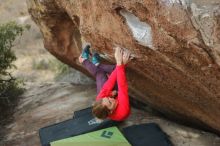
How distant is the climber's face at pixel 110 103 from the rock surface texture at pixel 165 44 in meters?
0.65

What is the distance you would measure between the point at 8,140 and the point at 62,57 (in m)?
2.51

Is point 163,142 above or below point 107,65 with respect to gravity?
below

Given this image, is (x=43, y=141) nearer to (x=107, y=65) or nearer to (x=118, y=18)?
(x=107, y=65)

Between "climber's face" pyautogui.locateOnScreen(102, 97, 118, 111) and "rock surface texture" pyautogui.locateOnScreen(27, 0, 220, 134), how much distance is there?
0.65m

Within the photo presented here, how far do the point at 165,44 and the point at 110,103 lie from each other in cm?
184

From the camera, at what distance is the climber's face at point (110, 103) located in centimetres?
755

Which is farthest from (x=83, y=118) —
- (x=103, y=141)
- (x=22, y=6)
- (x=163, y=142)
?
(x=22, y=6)

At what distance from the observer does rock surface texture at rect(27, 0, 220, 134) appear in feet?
18.1

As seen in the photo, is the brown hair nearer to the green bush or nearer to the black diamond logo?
the black diamond logo

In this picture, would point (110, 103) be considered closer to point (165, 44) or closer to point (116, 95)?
point (116, 95)

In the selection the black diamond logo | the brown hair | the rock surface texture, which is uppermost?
the rock surface texture

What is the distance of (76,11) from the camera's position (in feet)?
25.8

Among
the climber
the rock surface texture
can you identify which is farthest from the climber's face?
the rock surface texture

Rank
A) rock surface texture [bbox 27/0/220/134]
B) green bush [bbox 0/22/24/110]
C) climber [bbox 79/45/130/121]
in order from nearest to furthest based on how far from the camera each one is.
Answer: rock surface texture [bbox 27/0/220/134]
climber [bbox 79/45/130/121]
green bush [bbox 0/22/24/110]
